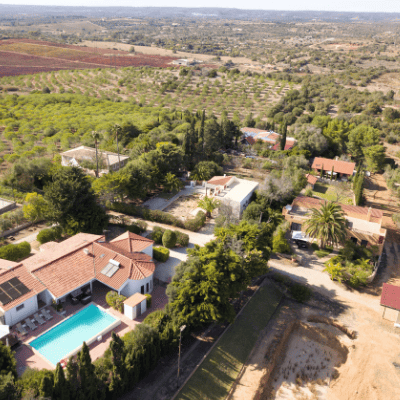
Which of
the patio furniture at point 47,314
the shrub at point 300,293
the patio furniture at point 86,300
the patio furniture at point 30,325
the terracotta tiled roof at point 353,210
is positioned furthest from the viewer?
the terracotta tiled roof at point 353,210

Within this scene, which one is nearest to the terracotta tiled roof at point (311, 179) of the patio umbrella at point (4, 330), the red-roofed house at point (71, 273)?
the red-roofed house at point (71, 273)

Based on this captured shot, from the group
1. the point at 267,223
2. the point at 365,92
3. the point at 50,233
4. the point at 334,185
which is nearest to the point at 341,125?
the point at 334,185

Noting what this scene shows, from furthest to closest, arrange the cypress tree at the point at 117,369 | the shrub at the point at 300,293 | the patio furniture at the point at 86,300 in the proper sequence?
the shrub at the point at 300,293, the patio furniture at the point at 86,300, the cypress tree at the point at 117,369

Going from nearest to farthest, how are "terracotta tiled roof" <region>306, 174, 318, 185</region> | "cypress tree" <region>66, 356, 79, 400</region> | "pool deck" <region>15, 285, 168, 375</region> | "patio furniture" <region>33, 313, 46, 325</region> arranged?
"cypress tree" <region>66, 356, 79, 400</region>, "pool deck" <region>15, 285, 168, 375</region>, "patio furniture" <region>33, 313, 46, 325</region>, "terracotta tiled roof" <region>306, 174, 318, 185</region>

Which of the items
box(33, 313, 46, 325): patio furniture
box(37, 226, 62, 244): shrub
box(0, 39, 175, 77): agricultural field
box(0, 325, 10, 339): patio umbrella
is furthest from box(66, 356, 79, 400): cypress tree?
box(0, 39, 175, 77): agricultural field

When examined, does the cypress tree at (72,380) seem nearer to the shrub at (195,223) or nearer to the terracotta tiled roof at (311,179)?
the shrub at (195,223)

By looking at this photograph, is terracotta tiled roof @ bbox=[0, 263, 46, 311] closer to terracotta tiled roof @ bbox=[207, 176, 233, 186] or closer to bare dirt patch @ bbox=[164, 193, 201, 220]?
bare dirt patch @ bbox=[164, 193, 201, 220]
